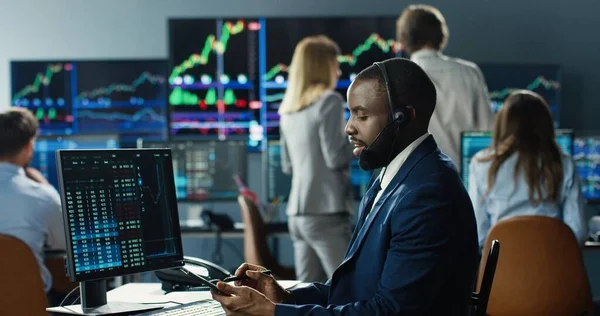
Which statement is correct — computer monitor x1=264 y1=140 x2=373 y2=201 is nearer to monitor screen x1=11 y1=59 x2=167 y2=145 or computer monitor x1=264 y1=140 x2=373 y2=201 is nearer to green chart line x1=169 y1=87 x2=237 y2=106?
green chart line x1=169 y1=87 x2=237 y2=106

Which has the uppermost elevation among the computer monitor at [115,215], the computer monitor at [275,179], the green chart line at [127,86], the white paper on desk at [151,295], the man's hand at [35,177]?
the green chart line at [127,86]

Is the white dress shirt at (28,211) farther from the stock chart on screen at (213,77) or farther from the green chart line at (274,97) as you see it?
the green chart line at (274,97)

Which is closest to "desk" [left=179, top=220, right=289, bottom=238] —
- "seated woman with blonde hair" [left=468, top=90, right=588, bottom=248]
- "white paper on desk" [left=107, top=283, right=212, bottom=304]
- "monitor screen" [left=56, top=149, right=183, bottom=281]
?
"seated woman with blonde hair" [left=468, top=90, right=588, bottom=248]

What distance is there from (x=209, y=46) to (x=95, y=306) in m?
3.78

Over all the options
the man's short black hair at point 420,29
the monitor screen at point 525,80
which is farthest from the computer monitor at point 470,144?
the monitor screen at point 525,80

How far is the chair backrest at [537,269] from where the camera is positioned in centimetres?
280

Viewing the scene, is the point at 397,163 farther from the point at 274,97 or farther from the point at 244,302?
the point at 274,97

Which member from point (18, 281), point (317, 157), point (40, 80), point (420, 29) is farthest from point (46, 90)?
point (18, 281)

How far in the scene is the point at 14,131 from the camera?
3475mm

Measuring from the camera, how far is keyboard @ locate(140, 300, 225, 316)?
6.46ft

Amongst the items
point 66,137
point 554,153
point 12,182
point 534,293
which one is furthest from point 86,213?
point 66,137

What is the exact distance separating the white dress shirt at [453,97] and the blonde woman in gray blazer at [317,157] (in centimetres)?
49

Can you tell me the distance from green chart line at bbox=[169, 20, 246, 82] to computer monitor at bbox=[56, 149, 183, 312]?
3.54m

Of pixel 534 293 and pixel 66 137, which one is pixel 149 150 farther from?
pixel 66 137
